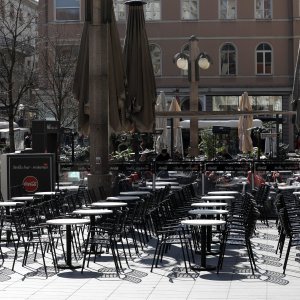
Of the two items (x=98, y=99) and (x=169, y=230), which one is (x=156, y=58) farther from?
(x=169, y=230)

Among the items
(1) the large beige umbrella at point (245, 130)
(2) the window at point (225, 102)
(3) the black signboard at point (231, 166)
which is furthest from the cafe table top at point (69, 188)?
(2) the window at point (225, 102)

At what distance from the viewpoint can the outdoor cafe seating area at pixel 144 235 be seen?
36.6 feet

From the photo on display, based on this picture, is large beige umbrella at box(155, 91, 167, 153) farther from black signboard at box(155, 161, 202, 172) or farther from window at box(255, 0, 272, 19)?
window at box(255, 0, 272, 19)

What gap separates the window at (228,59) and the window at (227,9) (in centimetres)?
186

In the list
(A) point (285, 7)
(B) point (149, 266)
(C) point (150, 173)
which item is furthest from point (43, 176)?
(A) point (285, 7)

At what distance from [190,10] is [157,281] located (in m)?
43.7

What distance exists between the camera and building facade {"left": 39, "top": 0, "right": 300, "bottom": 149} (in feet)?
170

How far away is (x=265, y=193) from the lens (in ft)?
54.0

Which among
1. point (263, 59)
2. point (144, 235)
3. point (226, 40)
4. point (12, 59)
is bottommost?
point (144, 235)

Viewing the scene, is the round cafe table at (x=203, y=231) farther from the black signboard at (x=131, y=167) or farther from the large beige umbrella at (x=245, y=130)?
the large beige umbrella at (x=245, y=130)

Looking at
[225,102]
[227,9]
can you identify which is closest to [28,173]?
[225,102]

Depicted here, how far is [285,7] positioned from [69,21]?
14.3 meters

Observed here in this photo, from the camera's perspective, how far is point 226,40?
52.2 meters

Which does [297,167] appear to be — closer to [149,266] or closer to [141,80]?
[141,80]
